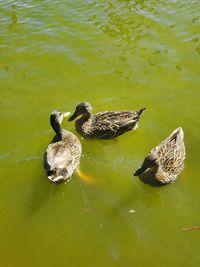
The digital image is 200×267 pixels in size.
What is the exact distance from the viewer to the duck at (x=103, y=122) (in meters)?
7.34

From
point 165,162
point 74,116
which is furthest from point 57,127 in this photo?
point 165,162

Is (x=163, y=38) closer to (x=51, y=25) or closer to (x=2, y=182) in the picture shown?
(x=51, y=25)

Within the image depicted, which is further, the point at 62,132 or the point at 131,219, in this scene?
the point at 62,132

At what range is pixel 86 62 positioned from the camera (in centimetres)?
934

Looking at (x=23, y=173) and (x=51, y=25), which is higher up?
(x=51, y=25)

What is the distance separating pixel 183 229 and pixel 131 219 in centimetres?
84

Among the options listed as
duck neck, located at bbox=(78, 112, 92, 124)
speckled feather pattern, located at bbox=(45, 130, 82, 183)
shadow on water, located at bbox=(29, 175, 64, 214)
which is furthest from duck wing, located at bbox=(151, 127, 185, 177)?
shadow on water, located at bbox=(29, 175, 64, 214)

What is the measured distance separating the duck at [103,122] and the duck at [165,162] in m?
0.85

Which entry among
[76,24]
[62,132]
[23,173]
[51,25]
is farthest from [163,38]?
[23,173]

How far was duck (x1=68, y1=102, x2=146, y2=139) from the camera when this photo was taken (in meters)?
7.34

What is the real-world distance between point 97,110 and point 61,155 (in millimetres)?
1992

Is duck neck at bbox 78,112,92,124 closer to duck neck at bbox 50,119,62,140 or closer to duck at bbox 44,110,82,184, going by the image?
duck at bbox 44,110,82,184

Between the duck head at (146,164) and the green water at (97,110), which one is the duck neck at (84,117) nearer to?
the green water at (97,110)

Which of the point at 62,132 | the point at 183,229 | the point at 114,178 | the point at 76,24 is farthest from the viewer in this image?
the point at 76,24
